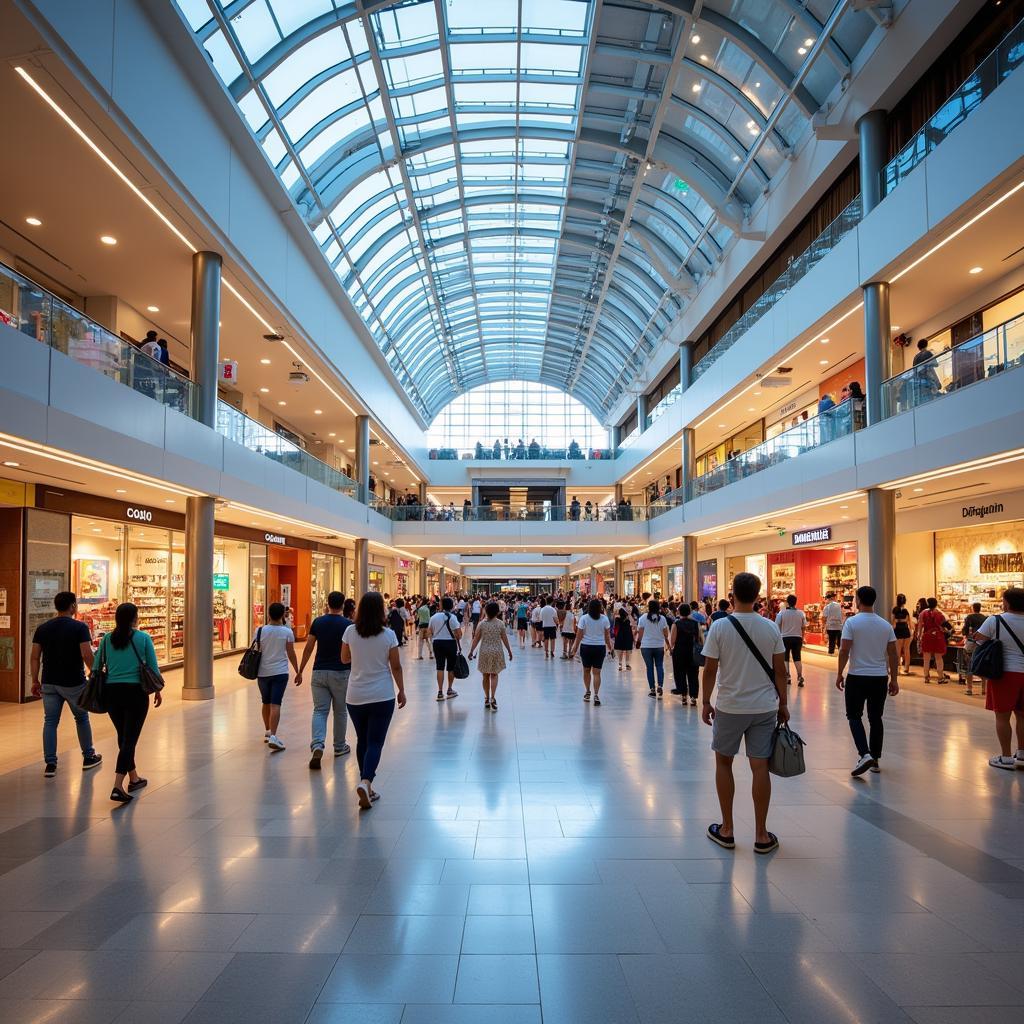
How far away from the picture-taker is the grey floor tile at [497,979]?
10.5ft

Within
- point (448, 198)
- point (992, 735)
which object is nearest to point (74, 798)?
point (992, 735)

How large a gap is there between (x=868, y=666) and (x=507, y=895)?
4.31 m

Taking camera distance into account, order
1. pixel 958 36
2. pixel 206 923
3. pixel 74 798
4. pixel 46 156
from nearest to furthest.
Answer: pixel 206 923 → pixel 74 798 → pixel 46 156 → pixel 958 36

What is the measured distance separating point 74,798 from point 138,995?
3.93 metres

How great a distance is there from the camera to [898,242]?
13.4 m

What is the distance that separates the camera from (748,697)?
4.97m

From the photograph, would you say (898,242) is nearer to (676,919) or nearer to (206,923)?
(676,919)

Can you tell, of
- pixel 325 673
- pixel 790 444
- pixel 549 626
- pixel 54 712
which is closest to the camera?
pixel 54 712

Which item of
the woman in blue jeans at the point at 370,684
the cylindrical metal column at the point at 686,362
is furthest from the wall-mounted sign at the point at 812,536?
the woman in blue jeans at the point at 370,684

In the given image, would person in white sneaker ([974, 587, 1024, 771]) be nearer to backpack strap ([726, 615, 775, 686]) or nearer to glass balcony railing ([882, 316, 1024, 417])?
backpack strap ([726, 615, 775, 686])

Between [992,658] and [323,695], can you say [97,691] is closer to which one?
[323,695]

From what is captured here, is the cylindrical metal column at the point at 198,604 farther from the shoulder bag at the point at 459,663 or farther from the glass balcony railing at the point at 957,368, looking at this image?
the glass balcony railing at the point at 957,368

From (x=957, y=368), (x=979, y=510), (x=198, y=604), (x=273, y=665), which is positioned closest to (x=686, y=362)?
(x=979, y=510)

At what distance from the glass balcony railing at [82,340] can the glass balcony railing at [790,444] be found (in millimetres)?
12876
